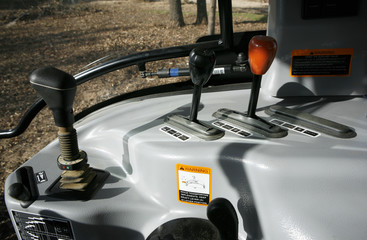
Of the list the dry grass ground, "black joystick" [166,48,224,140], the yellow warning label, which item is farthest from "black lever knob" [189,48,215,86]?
the dry grass ground

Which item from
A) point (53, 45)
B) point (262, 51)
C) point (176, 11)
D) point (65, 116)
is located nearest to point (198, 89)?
point (262, 51)

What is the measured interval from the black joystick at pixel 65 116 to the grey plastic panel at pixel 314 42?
2.49ft

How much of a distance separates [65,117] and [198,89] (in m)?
0.39

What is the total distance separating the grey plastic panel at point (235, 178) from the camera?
2.43 ft

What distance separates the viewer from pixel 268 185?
0.79 m

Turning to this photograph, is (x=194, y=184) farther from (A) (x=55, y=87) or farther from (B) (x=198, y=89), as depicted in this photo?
(A) (x=55, y=87)

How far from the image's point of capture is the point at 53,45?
234 inches

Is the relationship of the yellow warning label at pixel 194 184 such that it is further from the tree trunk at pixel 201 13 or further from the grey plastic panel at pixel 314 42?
the tree trunk at pixel 201 13

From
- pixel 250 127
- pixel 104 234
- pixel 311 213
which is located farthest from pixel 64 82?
pixel 311 213

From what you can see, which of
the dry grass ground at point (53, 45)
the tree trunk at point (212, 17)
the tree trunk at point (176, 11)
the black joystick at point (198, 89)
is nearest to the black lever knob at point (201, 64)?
the black joystick at point (198, 89)

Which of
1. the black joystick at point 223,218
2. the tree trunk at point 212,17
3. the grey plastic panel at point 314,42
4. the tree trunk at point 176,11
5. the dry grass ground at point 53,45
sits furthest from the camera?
the dry grass ground at point 53,45

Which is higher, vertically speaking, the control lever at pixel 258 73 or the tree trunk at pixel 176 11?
the tree trunk at pixel 176 11

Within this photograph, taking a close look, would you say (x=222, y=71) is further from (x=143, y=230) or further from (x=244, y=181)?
(x=143, y=230)

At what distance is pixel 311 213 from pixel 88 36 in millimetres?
5680
